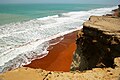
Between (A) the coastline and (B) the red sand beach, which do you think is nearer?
(A) the coastline

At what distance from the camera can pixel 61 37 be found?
20.6 metres

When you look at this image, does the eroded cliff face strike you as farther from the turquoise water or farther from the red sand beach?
the turquoise water

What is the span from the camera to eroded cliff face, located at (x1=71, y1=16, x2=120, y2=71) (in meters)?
7.33

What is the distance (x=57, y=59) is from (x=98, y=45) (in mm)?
6407

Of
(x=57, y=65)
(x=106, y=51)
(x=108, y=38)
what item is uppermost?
(x=108, y=38)

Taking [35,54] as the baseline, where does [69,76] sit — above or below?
above

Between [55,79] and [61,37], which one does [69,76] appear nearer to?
[55,79]

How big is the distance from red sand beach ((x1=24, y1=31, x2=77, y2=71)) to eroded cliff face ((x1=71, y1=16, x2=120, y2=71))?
3264mm

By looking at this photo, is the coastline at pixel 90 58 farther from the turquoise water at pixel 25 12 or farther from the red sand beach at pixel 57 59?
the turquoise water at pixel 25 12

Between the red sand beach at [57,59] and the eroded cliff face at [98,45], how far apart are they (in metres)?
3.26

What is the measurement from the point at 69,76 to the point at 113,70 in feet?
4.38

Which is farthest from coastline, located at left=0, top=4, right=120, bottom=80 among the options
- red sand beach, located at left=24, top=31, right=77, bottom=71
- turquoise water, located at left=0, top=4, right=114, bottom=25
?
turquoise water, located at left=0, top=4, right=114, bottom=25

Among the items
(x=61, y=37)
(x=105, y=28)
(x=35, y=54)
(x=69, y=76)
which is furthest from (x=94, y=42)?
(x=61, y=37)

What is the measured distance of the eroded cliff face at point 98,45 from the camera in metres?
7.33
